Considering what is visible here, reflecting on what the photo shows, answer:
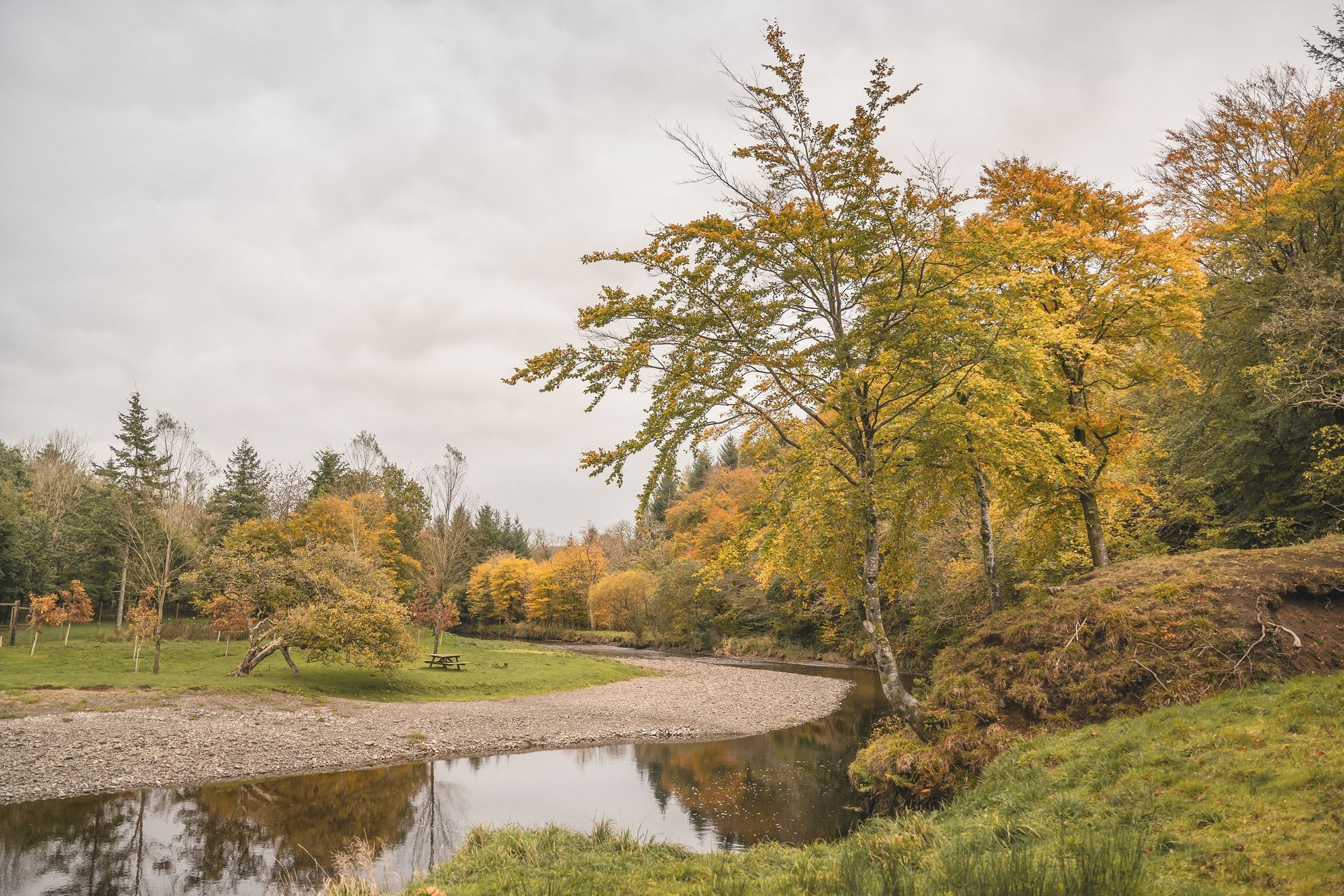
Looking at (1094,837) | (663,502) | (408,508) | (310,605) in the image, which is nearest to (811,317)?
(1094,837)

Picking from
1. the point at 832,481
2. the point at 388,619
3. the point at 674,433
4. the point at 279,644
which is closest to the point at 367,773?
the point at 388,619

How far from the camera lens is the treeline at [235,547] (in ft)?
74.1

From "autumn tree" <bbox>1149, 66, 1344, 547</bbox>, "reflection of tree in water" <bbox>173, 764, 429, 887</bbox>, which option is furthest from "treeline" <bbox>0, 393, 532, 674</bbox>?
"autumn tree" <bbox>1149, 66, 1344, 547</bbox>

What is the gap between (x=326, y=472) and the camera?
5644 cm

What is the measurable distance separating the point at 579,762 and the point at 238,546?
597 inches

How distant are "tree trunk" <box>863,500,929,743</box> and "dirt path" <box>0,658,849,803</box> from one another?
1022 centimetres

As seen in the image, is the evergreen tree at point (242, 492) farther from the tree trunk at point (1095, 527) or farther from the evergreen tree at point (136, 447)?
the tree trunk at point (1095, 527)

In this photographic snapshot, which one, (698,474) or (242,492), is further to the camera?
(698,474)

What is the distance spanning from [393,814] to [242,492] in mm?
44903

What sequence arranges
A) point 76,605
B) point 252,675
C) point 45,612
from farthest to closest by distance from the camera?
point 76,605 < point 45,612 < point 252,675

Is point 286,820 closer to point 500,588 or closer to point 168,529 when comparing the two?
point 168,529

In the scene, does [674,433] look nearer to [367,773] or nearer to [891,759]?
[891,759]

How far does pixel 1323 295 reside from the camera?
12367mm

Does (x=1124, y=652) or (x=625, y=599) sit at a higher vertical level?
(x=1124, y=652)
